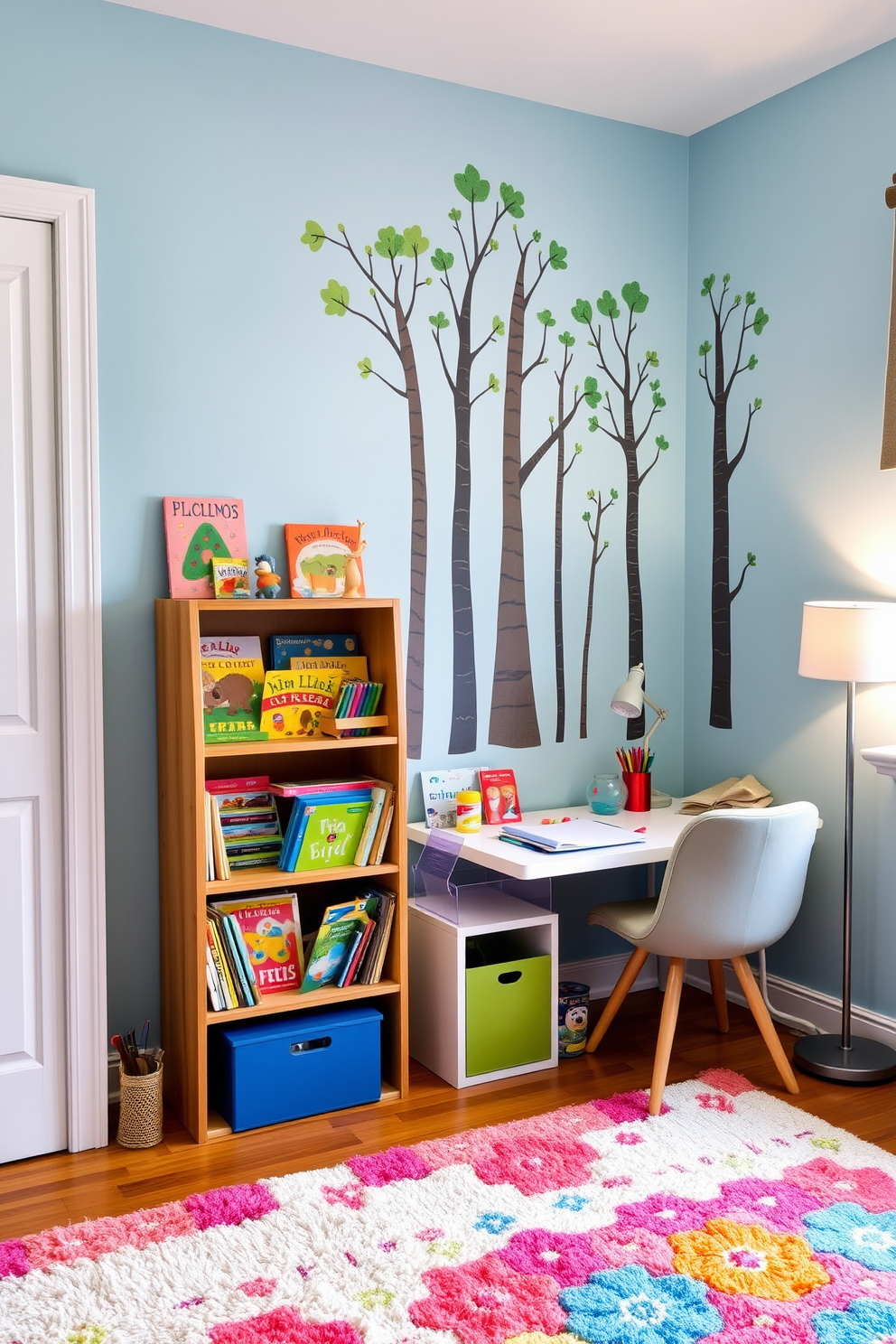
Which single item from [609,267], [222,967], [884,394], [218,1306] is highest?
[609,267]

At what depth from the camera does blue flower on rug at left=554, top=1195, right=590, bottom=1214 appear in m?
2.37

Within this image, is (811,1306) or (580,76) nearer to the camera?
(811,1306)

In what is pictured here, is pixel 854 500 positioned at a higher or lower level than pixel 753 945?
higher

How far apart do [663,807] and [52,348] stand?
2.25 metres

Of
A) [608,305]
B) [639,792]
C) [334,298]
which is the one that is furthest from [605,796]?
[334,298]

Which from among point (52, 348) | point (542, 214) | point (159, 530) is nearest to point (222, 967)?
point (159, 530)

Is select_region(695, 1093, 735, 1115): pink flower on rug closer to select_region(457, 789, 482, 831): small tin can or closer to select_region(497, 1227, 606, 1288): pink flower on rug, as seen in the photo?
select_region(497, 1227, 606, 1288): pink flower on rug

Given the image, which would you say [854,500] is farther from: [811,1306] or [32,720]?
[32,720]

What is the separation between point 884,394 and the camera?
3.11m

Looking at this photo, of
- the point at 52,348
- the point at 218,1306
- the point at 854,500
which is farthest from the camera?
the point at 854,500

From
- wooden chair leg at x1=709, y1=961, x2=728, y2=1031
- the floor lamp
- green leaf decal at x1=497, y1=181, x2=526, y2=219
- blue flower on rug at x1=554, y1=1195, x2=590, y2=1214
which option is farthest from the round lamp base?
green leaf decal at x1=497, y1=181, x2=526, y2=219

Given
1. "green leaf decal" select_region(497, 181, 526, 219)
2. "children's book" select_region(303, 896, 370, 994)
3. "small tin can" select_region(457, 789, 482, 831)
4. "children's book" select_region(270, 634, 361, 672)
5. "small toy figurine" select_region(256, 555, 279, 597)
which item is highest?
"green leaf decal" select_region(497, 181, 526, 219)

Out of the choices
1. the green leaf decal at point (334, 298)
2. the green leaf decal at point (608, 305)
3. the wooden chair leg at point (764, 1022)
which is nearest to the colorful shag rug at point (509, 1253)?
the wooden chair leg at point (764, 1022)

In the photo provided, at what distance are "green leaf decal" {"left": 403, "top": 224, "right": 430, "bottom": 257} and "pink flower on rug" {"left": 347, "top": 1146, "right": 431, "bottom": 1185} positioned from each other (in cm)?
241
